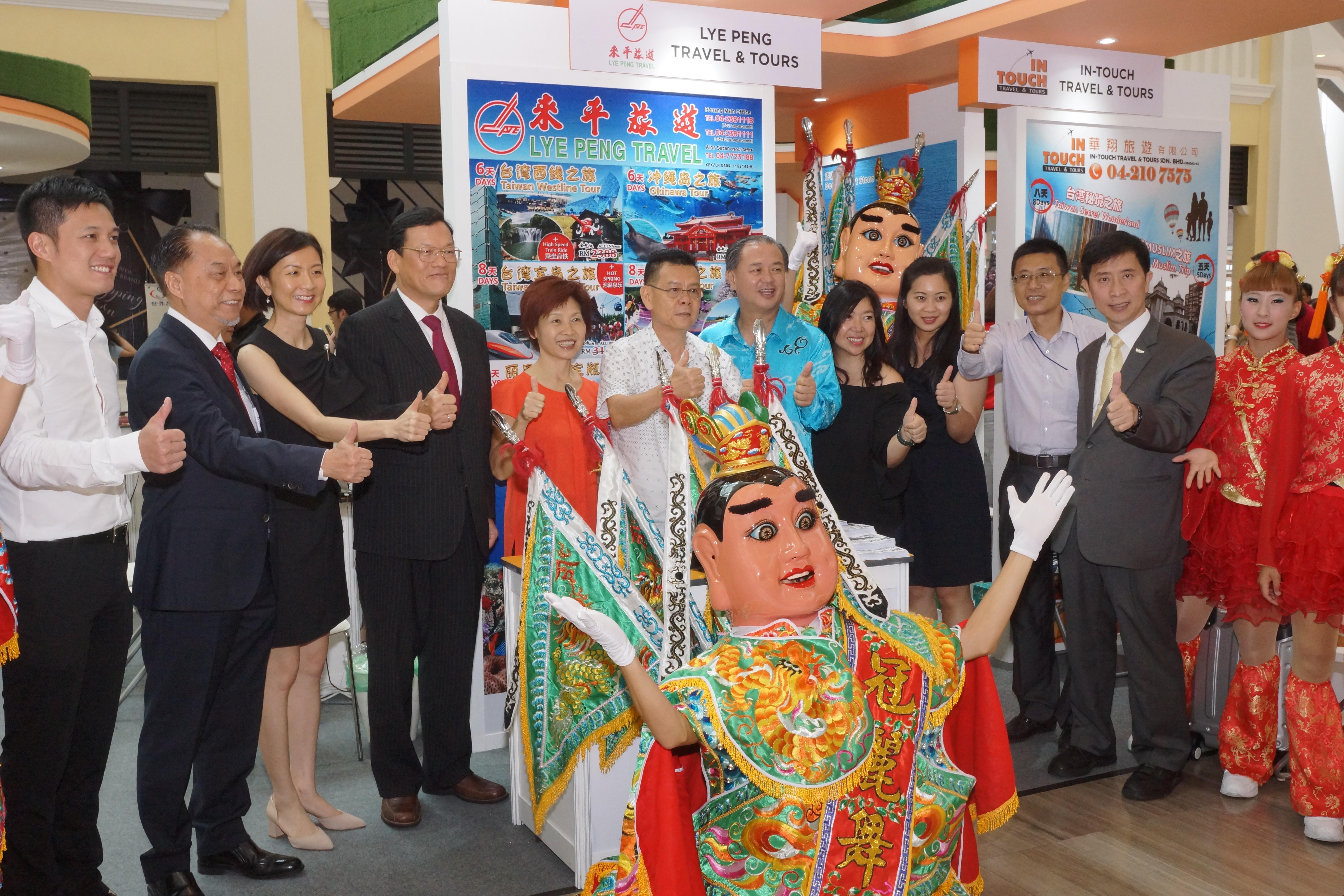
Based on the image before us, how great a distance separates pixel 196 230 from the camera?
292cm

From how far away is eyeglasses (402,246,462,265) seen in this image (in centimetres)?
335

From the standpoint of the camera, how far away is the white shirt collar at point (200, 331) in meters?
2.87

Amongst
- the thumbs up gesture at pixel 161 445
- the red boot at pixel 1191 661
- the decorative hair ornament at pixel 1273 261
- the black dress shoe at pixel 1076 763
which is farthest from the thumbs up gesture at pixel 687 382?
the red boot at pixel 1191 661

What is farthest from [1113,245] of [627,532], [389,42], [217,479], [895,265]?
[389,42]

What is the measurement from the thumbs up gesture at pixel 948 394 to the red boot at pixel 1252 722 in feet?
4.08

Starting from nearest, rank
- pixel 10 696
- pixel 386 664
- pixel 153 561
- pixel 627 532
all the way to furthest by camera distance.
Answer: pixel 10 696 < pixel 153 561 < pixel 627 532 < pixel 386 664

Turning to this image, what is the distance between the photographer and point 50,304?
2.62m

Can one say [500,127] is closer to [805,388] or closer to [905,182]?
[805,388]

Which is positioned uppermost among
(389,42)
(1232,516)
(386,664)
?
(389,42)

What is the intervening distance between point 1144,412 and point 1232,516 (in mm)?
588

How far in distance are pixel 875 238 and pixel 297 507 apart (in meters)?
2.96

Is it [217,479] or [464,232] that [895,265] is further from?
[217,479]

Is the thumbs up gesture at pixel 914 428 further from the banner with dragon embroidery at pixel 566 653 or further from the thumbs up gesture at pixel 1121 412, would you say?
the banner with dragon embroidery at pixel 566 653

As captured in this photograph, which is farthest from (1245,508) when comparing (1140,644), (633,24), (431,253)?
(633,24)
